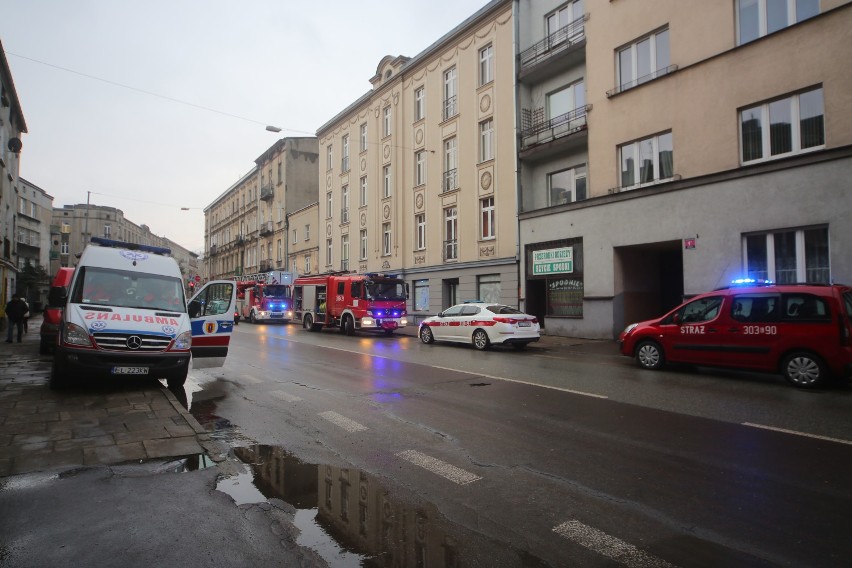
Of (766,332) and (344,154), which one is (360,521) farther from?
(344,154)

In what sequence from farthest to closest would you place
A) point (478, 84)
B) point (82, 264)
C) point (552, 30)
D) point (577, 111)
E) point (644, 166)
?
point (478, 84)
point (552, 30)
point (577, 111)
point (644, 166)
point (82, 264)

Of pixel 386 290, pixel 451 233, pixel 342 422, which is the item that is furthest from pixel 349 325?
pixel 342 422

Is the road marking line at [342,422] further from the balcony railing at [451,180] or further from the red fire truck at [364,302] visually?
the balcony railing at [451,180]

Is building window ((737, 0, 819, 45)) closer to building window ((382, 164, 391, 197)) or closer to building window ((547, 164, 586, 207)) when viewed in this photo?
building window ((547, 164, 586, 207))

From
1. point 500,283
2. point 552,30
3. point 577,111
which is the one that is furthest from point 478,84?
point 500,283

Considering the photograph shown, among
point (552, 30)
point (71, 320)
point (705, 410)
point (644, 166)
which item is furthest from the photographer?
point (552, 30)

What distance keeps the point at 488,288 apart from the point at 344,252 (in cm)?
1519

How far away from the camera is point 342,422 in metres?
6.30

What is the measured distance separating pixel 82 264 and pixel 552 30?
1977cm

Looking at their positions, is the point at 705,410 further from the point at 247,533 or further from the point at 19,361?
the point at 19,361

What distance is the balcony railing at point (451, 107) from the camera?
81.9 feet

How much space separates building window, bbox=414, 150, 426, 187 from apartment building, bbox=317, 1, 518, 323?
6cm

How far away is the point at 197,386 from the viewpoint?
29.3ft

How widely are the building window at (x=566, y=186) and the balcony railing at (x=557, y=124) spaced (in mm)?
1573
